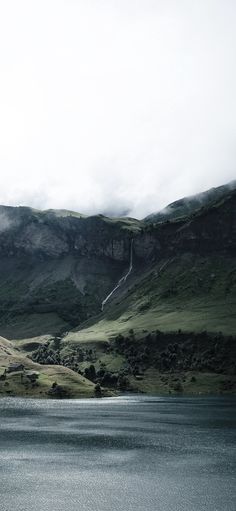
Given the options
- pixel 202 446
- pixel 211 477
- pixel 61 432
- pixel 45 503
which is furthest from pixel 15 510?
pixel 61 432

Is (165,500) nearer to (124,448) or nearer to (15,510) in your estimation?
(15,510)

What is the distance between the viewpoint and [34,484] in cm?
11969

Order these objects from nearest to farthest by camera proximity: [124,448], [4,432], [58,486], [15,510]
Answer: [15,510], [58,486], [124,448], [4,432]

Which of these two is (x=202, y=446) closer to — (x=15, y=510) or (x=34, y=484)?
(x=34, y=484)

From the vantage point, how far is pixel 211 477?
127750mm

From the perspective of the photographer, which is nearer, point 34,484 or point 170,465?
point 34,484

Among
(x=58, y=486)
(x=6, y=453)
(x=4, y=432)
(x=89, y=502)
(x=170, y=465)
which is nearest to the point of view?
(x=89, y=502)

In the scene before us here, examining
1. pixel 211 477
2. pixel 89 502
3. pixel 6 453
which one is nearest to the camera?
pixel 89 502

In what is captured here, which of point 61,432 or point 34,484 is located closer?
point 34,484

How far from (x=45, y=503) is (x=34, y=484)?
15.0 m

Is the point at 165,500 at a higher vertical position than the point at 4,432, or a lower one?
lower

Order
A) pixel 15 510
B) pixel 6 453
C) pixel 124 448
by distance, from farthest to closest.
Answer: pixel 124 448 → pixel 6 453 → pixel 15 510

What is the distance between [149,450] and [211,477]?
35.7 meters

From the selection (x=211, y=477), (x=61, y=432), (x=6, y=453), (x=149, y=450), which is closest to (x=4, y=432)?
(x=61, y=432)
